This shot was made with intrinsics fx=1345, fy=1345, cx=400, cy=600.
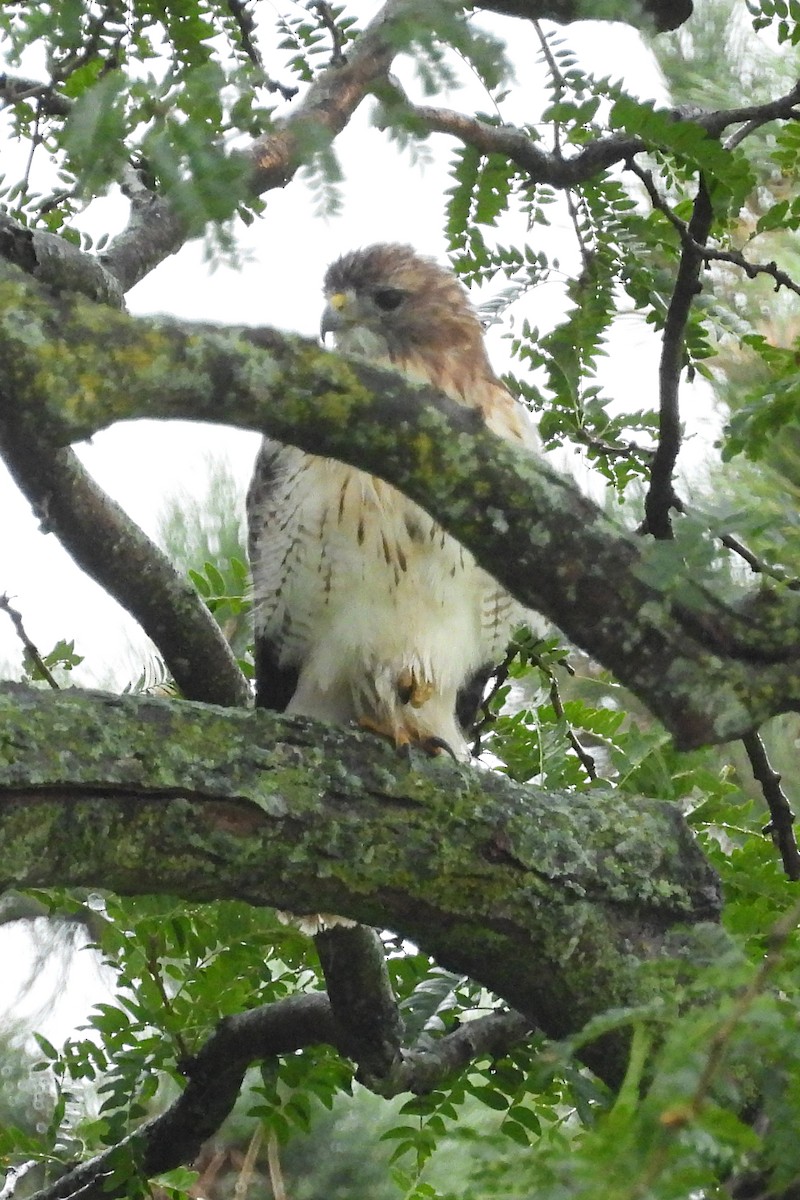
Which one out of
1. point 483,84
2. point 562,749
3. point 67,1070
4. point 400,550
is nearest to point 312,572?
point 400,550

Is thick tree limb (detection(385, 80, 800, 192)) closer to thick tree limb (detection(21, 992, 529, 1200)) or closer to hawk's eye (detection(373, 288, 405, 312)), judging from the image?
hawk's eye (detection(373, 288, 405, 312))

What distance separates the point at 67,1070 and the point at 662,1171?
1.77 meters

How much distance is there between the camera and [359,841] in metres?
1.75

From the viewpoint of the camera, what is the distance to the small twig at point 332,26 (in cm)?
201

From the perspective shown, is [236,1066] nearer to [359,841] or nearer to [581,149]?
[359,841]

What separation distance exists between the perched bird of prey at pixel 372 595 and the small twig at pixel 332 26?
0.63 meters

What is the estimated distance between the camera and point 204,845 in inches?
64.4

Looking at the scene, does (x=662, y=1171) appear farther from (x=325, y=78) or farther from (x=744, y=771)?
(x=744, y=771)

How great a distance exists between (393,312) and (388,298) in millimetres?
35

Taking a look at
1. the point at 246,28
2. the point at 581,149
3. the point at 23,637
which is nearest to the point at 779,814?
the point at 581,149

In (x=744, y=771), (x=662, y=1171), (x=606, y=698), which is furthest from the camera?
(x=744, y=771)

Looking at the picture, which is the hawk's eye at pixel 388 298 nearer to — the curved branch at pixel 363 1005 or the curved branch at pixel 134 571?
the curved branch at pixel 134 571

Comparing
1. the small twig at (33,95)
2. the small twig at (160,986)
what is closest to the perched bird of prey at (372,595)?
the small twig at (160,986)

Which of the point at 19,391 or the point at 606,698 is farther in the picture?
the point at 606,698
